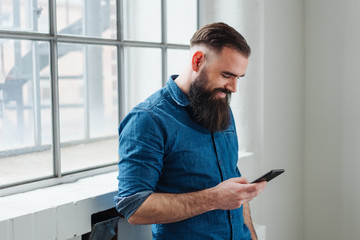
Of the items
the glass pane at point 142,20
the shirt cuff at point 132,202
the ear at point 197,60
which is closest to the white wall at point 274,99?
the glass pane at point 142,20

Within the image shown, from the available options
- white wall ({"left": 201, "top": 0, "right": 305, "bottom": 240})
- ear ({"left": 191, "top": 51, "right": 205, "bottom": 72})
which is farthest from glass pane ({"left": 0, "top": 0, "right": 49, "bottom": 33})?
white wall ({"left": 201, "top": 0, "right": 305, "bottom": 240})

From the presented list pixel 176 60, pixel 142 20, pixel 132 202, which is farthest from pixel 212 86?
pixel 176 60

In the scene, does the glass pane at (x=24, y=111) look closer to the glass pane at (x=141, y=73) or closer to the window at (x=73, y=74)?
the window at (x=73, y=74)

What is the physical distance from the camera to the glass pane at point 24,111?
160 centimetres

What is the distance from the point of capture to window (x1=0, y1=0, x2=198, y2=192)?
63.8 inches

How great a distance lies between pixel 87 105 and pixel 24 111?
338 millimetres

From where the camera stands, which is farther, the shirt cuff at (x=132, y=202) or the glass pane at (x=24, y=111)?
the glass pane at (x=24, y=111)

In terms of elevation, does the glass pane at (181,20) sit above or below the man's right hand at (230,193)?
above

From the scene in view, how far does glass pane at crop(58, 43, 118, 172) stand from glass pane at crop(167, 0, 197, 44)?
43 cm

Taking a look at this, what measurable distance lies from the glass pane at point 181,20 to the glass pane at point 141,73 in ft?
0.53

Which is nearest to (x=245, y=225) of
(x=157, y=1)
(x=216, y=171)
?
(x=216, y=171)

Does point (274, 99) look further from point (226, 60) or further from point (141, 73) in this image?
point (226, 60)

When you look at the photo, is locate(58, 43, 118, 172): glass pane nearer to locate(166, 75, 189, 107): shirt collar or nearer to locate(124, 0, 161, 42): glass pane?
locate(124, 0, 161, 42): glass pane

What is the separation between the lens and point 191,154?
4.81ft
